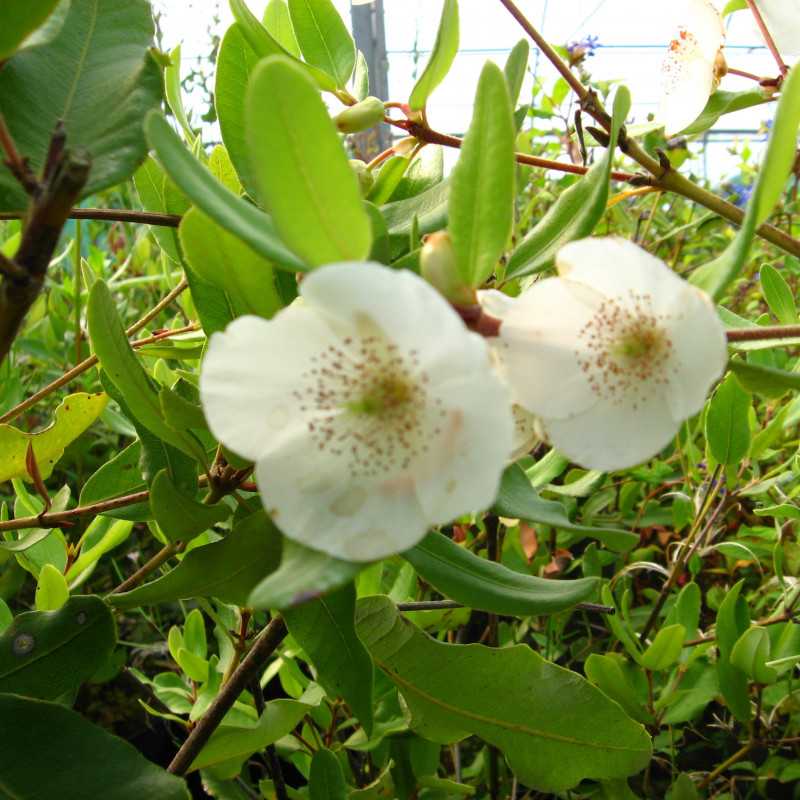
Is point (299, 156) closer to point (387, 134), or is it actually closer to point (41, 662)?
point (41, 662)

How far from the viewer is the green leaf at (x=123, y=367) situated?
1.77 ft

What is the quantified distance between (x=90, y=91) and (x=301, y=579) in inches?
13.8

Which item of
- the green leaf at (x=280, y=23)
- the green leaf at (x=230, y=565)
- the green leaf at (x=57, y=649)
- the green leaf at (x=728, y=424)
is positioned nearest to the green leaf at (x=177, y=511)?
the green leaf at (x=230, y=565)

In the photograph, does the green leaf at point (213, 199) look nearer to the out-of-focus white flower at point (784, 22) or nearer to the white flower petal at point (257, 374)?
the white flower petal at point (257, 374)

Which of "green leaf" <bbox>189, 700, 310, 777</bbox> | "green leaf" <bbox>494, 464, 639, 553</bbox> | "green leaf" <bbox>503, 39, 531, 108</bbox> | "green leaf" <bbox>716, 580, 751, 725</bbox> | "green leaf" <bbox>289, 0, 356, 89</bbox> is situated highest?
"green leaf" <bbox>289, 0, 356, 89</bbox>

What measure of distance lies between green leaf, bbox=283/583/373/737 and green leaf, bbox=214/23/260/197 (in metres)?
0.28

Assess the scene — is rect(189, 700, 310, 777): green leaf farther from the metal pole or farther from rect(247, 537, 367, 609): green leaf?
the metal pole

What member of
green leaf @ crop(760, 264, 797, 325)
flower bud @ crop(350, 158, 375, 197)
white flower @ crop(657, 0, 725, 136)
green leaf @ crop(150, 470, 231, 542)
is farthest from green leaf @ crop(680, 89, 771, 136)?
green leaf @ crop(150, 470, 231, 542)

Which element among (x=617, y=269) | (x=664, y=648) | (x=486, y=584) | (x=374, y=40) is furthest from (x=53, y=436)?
(x=374, y=40)

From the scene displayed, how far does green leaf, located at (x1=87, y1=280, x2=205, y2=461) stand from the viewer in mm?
538

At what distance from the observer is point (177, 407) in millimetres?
531

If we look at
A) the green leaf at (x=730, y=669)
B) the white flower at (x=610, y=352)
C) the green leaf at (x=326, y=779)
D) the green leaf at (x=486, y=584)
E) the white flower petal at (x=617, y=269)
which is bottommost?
the green leaf at (x=730, y=669)

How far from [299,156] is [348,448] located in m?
0.14

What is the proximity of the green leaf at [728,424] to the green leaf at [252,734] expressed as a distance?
503 millimetres
